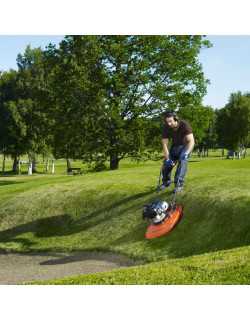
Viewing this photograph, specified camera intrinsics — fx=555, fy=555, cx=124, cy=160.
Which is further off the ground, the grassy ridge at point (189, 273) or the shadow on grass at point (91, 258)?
the grassy ridge at point (189, 273)

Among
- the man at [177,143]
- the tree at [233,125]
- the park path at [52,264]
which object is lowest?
the park path at [52,264]

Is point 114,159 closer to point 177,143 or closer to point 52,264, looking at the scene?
point 52,264

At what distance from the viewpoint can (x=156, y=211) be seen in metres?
18.3

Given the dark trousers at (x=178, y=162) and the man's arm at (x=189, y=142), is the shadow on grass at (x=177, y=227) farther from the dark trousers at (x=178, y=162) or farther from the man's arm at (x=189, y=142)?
the man's arm at (x=189, y=142)

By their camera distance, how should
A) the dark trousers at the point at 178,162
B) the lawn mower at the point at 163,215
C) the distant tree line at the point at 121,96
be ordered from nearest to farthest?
the dark trousers at the point at 178,162
the lawn mower at the point at 163,215
the distant tree line at the point at 121,96

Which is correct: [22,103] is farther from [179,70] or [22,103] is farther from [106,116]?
[179,70]

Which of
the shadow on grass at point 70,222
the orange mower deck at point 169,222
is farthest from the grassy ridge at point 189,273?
the shadow on grass at point 70,222

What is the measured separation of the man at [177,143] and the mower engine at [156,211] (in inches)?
27.1

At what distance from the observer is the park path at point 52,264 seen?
999 inches

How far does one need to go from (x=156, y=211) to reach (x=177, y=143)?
2345 mm

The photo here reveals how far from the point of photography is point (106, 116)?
4125 cm
